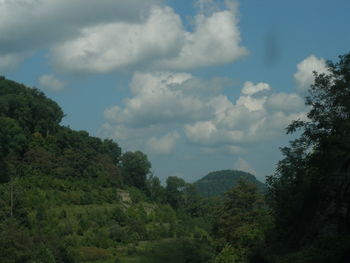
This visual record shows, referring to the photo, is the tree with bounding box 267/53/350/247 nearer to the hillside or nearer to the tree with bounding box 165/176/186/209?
the hillside

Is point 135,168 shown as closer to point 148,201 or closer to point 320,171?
point 148,201

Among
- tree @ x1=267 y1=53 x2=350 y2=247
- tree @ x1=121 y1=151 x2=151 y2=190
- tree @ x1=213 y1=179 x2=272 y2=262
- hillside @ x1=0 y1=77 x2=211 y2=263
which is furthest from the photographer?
tree @ x1=121 y1=151 x2=151 y2=190

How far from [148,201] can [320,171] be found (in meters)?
104

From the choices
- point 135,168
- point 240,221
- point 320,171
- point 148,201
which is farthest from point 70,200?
point 320,171

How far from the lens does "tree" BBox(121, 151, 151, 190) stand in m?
148

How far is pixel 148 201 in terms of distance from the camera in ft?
434

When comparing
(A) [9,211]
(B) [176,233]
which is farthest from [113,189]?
(A) [9,211]

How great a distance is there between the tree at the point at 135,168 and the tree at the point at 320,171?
109 m

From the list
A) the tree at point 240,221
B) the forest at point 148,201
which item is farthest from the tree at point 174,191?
the tree at point 240,221

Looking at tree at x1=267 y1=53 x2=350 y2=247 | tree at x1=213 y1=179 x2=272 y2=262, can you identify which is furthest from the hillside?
tree at x1=267 y1=53 x2=350 y2=247

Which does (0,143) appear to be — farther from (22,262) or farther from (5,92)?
(22,262)

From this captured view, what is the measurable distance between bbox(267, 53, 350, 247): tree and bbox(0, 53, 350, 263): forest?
71 millimetres

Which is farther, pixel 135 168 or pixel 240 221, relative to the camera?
pixel 135 168

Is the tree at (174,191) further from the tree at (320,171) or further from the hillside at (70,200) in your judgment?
the tree at (320,171)
